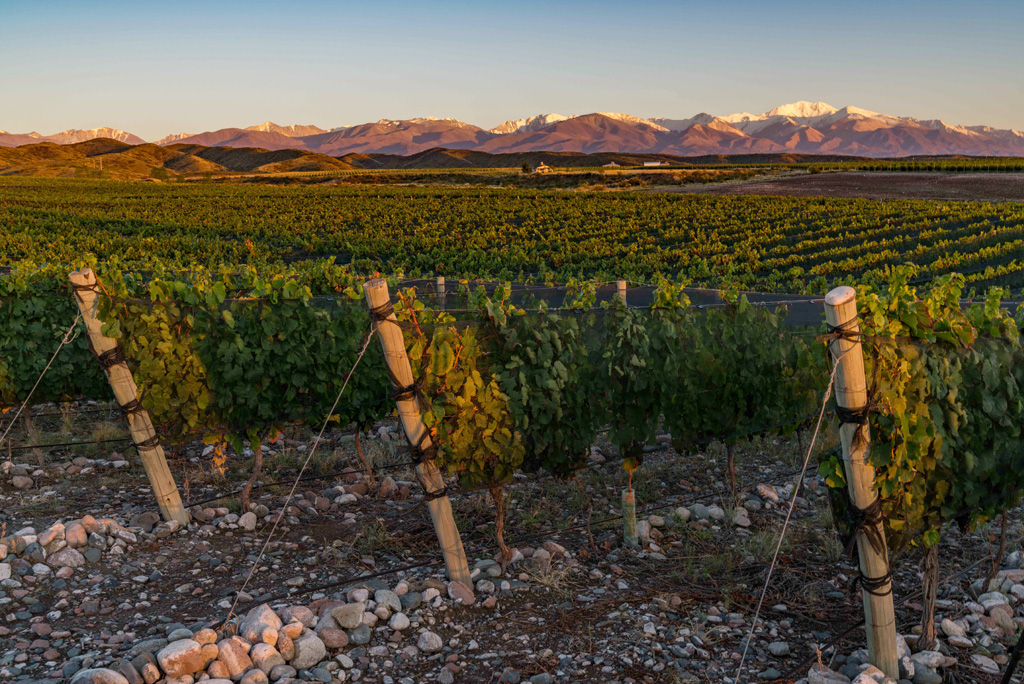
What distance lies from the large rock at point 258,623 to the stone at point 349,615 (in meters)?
0.36

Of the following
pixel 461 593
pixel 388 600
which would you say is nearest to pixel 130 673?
pixel 388 600

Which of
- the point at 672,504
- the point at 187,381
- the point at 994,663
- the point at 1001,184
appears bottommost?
the point at 1001,184

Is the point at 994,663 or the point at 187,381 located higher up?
the point at 187,381

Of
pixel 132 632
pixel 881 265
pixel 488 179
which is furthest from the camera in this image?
pixel 488 179

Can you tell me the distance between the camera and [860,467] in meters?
A: 4.01

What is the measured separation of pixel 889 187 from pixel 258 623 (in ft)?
212

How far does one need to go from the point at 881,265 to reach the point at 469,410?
84.3ft

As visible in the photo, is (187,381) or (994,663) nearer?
(994,663)

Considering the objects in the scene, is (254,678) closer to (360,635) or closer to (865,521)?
(360,635)

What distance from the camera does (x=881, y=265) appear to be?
26.8m

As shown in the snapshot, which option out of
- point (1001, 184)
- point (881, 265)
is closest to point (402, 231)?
point (881, 265)

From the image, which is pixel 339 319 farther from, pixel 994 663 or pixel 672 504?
pixel 994 663

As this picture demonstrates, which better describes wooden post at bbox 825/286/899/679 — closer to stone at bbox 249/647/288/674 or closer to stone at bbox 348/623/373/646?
stone at bbox 348/623/373/646

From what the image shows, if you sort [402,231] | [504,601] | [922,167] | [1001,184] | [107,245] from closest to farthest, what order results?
[504,601]
[107,245]
[402,231]
[1001,184]
[922,167]
